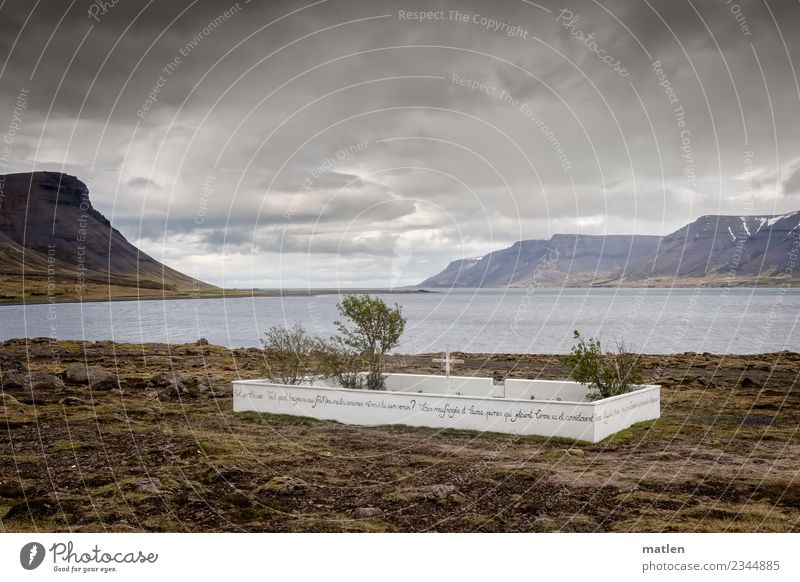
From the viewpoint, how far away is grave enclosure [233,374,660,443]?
2102cm

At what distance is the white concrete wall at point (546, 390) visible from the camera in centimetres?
2545

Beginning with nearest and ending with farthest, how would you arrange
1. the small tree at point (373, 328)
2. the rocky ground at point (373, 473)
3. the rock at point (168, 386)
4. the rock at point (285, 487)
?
the rocky ground at point (373, 473), the rock at point (285, 487), the small tree at point (373, 328), the rock at point (168, 386)

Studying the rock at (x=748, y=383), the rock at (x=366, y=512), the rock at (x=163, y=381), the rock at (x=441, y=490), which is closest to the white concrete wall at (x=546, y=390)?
the rock at (x=441, y=490)

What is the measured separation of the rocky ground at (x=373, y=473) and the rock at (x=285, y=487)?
0.05 m

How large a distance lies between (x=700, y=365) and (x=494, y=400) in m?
32.3

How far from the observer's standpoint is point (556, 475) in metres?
17.3

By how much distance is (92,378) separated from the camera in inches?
1400

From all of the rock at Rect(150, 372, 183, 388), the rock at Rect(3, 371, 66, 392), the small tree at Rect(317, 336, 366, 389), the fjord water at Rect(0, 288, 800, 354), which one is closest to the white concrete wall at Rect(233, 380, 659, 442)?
the small tree at Rect(317, 336, 366, 389)

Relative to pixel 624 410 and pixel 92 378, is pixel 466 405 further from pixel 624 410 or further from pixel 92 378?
pixel 92 378

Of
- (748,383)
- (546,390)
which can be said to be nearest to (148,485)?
(546,390)

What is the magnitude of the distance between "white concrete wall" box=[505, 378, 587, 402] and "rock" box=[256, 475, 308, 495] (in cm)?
1057

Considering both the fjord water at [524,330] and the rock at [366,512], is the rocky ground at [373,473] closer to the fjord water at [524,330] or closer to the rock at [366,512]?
the rock at [366,512]

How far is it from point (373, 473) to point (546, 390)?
9877 mm
